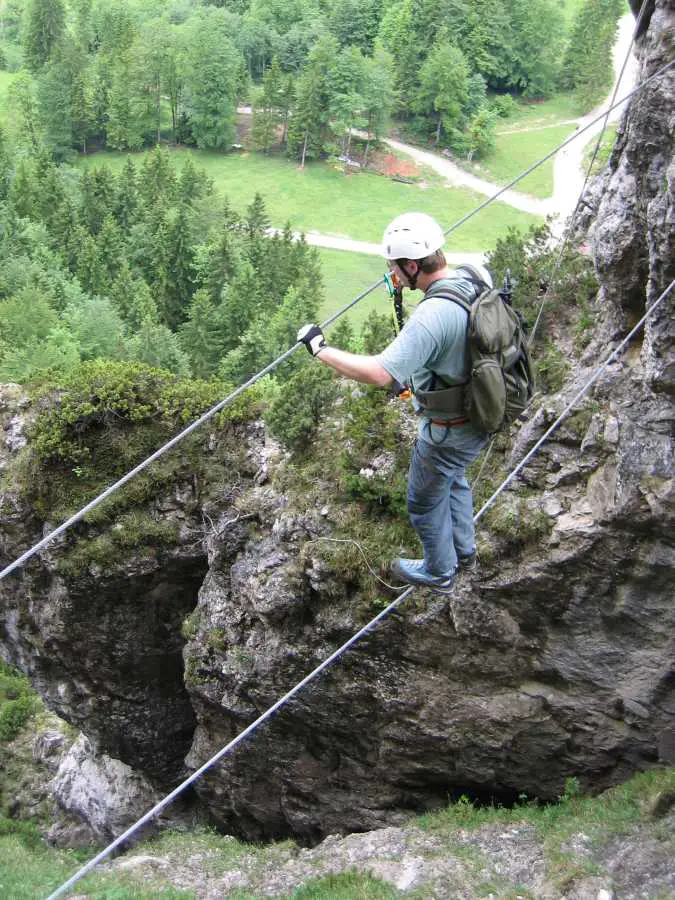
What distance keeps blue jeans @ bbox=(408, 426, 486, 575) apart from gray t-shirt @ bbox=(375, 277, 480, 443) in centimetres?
79

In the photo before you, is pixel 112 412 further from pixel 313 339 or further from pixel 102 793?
pixel 313 339

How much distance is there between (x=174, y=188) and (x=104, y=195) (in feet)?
17.2

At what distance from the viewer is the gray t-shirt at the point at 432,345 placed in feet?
20.9

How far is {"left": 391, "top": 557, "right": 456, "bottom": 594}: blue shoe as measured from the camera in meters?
9.73

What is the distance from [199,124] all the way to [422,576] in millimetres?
85808

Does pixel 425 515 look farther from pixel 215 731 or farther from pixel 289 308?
pixel 289 308

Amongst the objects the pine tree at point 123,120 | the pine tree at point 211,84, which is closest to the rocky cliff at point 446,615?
the pine tree at point 211,84

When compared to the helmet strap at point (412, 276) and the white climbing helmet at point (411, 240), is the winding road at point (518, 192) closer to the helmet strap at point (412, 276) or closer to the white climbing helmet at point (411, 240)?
the helmet strap at point (412, 276)

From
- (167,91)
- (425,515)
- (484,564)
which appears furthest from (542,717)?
(167,91)

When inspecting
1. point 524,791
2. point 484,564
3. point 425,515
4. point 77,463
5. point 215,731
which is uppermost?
point 425,515

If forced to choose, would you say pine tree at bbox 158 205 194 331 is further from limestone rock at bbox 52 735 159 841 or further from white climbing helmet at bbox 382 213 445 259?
white climbing helmet at bbox 382 213 445 259

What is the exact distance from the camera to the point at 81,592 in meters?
15.6

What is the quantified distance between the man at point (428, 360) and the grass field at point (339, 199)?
57.3 metres

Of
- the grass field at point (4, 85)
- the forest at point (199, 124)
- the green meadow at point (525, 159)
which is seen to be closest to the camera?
the forest at point (199, 124)
